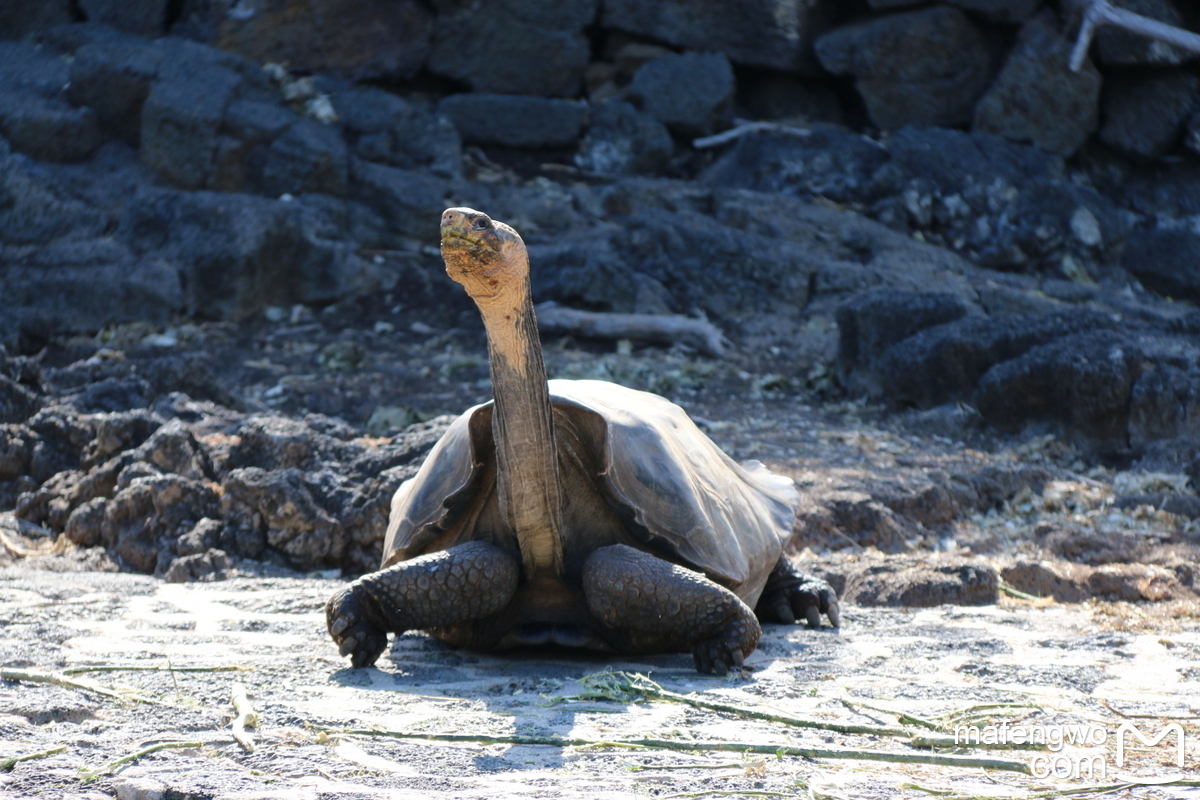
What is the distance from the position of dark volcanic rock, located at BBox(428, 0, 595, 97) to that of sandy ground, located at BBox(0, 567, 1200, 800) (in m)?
A: 9.29

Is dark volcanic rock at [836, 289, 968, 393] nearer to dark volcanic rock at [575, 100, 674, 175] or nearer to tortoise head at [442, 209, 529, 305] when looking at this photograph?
dark volcanic rock at [575, 100, 674, 175]

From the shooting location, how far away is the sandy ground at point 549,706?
1.78m

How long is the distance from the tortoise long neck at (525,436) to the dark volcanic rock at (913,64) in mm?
10397

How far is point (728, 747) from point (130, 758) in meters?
0.91

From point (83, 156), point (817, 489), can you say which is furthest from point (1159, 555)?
point (83, 156)

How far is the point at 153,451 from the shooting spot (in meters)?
4.62

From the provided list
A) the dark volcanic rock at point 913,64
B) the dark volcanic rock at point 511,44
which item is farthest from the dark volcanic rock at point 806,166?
the dark volcanic rock at point 511,44

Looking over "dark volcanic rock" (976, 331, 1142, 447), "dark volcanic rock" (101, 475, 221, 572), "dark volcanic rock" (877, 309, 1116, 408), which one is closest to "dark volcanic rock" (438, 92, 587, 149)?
"dark volcanic rock" (877, 309, 1116, 408)

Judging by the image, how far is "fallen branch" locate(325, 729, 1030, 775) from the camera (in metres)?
1.92

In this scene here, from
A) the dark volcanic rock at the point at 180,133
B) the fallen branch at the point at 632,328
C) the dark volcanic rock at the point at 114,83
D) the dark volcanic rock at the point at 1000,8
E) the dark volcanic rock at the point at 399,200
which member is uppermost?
the dark volcanic rock at the point at 1000,8

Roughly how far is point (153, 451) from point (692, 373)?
13.7 feet

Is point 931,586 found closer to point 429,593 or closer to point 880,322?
point 429,593

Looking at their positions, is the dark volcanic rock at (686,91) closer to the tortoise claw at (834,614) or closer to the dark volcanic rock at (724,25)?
the dark volcanic rock at (724,25)

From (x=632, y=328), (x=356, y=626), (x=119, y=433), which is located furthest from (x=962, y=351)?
(x=356, y=626)
